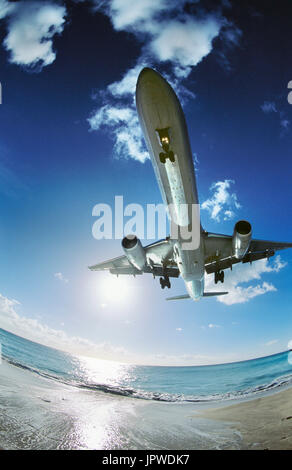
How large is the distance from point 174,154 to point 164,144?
2.30 feet

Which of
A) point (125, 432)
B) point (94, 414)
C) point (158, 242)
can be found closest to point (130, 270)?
point (158, 242)

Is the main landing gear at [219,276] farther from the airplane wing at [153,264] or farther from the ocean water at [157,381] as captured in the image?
the ocean water at [157,381]

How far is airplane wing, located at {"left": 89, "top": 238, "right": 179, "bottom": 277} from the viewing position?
1477 centimetres

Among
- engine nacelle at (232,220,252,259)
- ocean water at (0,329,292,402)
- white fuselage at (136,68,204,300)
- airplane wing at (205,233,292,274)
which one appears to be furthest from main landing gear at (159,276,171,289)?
ocean water at (0,329,292,402)

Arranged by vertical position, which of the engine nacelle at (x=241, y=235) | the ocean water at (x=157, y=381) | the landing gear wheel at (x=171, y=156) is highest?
the landing gear wheel at (x=171, y=156)

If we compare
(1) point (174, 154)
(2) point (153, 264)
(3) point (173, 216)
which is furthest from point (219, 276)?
(1) point (174, 154)

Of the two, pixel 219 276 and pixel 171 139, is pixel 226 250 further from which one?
pixel 171 139

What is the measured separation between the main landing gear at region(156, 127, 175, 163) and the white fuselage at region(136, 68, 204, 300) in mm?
133

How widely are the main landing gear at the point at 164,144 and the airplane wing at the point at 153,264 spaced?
6708mm

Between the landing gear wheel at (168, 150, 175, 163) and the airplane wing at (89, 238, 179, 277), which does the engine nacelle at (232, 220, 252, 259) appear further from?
the landing gear wheel at (168, 150, 175, 163)

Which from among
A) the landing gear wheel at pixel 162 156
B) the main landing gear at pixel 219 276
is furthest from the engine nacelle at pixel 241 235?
the landing gear wheel at pixel 162 156

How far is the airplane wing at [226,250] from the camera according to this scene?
1397 cm

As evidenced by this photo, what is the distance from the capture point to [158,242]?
1447 cm
